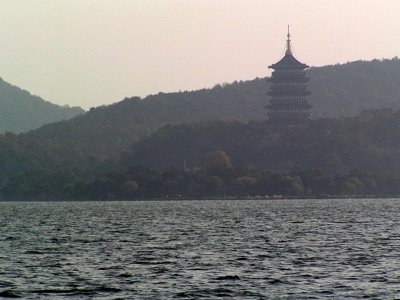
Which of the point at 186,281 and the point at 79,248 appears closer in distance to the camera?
the point at 186,281

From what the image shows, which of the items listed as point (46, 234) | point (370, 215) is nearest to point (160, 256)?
point (46, 234)

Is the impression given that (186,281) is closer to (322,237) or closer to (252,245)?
(252,245)

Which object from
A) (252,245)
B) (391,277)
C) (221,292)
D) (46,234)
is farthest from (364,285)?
(46,234)

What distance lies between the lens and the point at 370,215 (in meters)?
134

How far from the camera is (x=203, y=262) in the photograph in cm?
6397

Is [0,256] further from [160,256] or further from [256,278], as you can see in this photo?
[256,278]

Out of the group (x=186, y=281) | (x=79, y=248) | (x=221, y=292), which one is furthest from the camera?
(x=79, y=248)

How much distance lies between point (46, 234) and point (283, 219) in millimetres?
35405

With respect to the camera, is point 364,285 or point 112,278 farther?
point 112,278

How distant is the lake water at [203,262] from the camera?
167 feet

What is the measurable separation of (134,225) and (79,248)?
3636cm

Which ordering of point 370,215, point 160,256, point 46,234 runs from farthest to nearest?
1. point 370,215
2. point 46,234
3. point 160,256

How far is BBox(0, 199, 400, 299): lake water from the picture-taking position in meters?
51.0

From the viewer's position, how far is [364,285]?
52406mm
